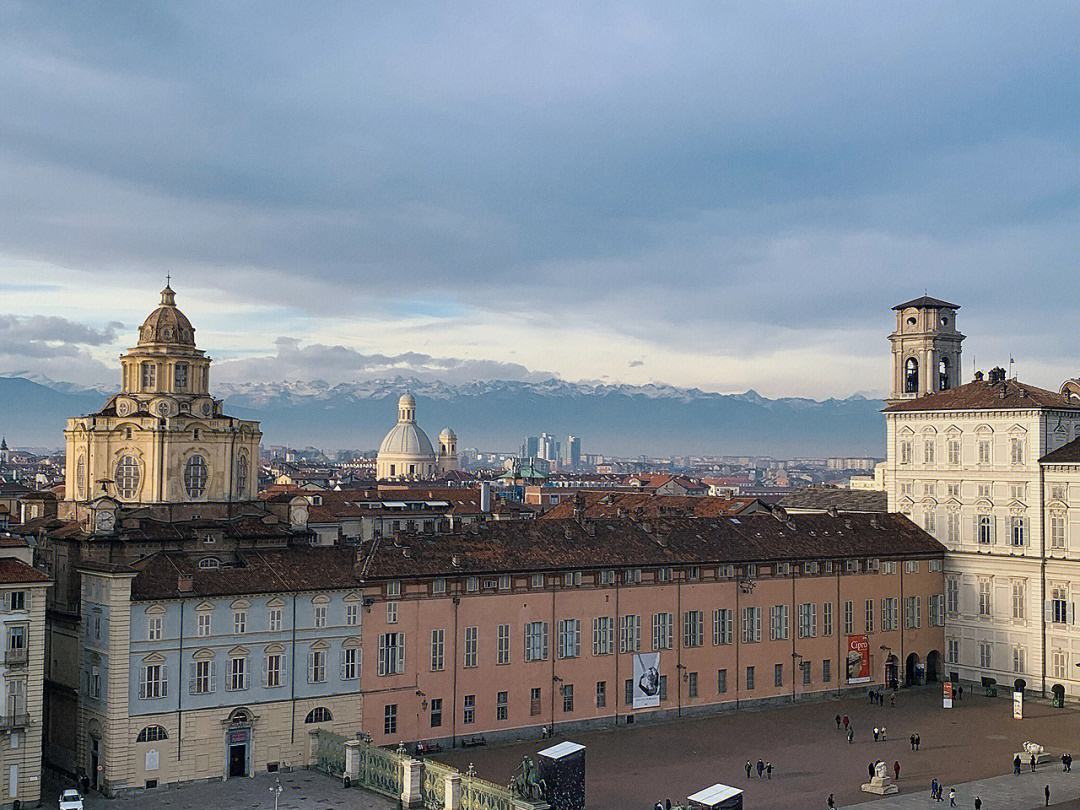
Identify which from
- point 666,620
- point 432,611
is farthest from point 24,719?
point 666,620

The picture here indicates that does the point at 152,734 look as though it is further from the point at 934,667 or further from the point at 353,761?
the point at 934,667

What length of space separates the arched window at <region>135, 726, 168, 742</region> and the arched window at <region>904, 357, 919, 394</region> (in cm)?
8798

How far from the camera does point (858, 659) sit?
281 ft

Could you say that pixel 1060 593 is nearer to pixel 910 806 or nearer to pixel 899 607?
pixel 899 607

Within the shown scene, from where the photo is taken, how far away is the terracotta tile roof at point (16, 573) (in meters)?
55.9

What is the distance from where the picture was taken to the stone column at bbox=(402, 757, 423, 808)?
5675 centimetres

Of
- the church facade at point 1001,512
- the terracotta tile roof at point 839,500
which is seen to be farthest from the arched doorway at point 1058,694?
the terracotta tile roof at point 839,500

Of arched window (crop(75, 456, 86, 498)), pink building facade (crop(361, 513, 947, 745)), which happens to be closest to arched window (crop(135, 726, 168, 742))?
pink building facade (crop(361, 513, 947, 745))

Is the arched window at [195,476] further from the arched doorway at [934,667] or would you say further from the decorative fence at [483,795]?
the arched doorway at [934,667]

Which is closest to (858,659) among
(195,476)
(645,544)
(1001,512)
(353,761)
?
(1001,512)

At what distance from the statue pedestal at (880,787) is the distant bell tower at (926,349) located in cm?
6887

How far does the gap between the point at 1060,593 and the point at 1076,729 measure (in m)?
11.6

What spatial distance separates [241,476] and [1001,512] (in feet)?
165

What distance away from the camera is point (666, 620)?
7731cm
